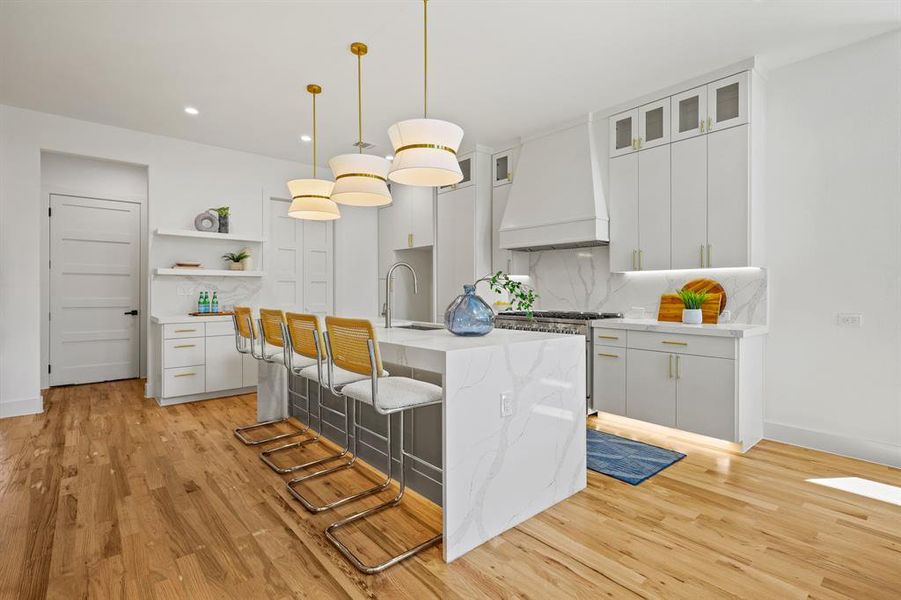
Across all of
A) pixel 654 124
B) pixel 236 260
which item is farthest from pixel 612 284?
pixel 236 260

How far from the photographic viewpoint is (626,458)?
3.07 metres

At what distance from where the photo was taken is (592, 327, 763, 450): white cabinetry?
3.15m

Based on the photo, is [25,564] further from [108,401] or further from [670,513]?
[108,401]

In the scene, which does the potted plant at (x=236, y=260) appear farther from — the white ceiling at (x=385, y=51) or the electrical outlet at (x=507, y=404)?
the electrical outlet at (x=507, y=404)

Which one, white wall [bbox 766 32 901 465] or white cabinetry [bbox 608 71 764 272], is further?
white cabinetry [bbox 608 71 764 272]

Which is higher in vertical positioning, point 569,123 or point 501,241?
point 569,123

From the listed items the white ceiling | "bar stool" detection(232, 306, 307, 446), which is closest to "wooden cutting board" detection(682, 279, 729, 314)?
the white ceiling

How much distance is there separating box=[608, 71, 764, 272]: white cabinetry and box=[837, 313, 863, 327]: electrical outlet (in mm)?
639

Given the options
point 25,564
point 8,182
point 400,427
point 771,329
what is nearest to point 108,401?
point 8,182

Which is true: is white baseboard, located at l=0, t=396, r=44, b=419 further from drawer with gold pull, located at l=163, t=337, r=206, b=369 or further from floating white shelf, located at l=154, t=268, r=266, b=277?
floating white shelf, located at l=154, t=268, r=266, b=277

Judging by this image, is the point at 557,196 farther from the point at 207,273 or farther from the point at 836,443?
the point at 207,273

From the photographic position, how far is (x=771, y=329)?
11.5ft

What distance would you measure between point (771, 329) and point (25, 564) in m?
4.59

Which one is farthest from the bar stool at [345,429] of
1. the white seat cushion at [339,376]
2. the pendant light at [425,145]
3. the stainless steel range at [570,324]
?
the stainless steel range at [570,324]
